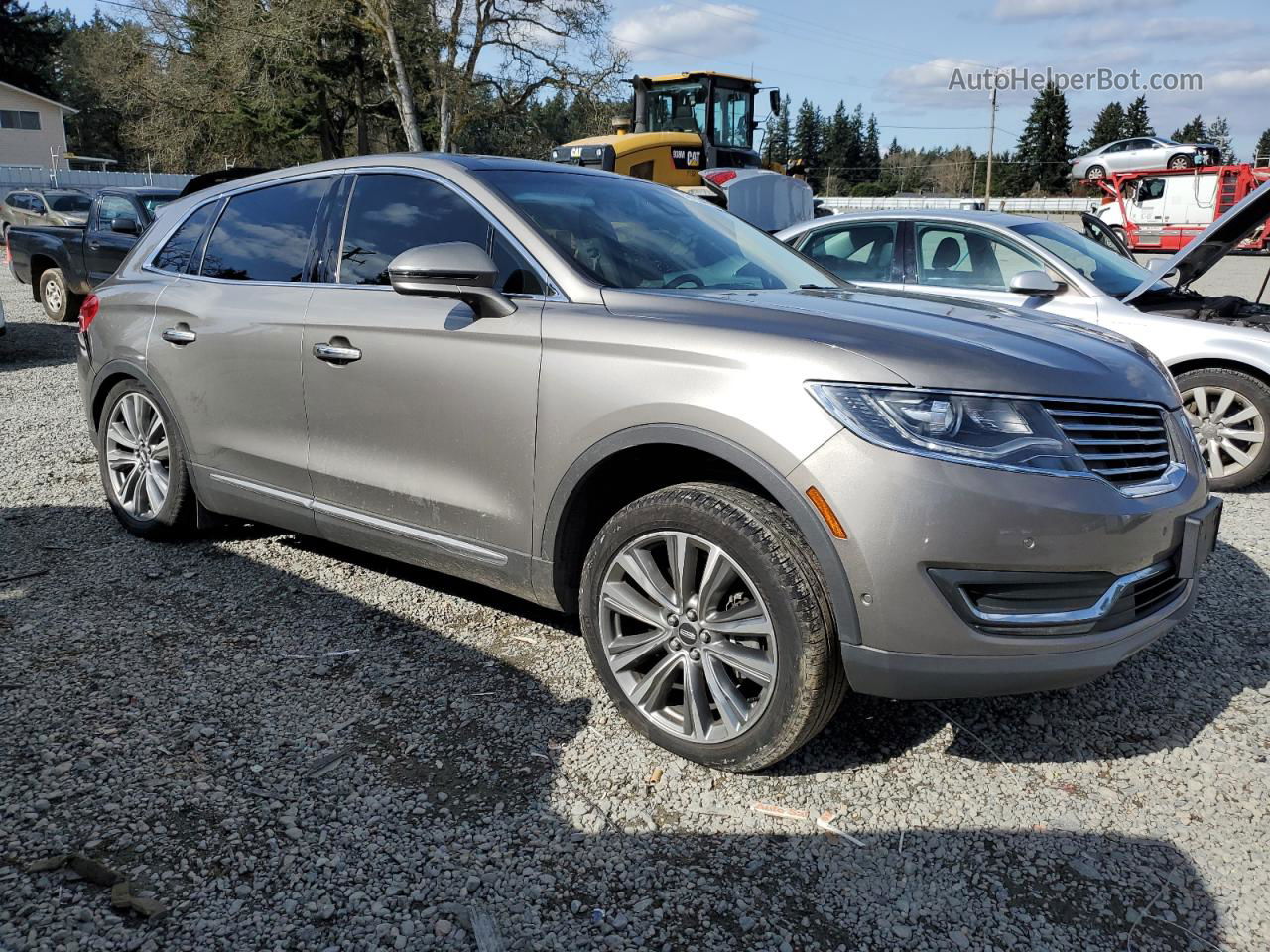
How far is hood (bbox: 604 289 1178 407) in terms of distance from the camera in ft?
8.31

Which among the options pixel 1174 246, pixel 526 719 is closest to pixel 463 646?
pixel 526 719

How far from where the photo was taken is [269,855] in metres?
2.48

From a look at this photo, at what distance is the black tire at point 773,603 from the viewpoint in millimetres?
2561

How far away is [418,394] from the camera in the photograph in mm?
3387

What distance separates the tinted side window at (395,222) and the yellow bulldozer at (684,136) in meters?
10.0

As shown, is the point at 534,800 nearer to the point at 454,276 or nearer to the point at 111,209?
the point at 454,276

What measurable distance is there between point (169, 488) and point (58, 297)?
410 inches

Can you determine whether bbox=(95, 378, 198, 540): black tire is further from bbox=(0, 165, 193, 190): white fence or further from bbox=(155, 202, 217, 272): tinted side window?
bbox=(0, 165, 193, 190): white fence

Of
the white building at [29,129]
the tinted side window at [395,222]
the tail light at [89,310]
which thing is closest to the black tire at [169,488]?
the tail light at [89,310]

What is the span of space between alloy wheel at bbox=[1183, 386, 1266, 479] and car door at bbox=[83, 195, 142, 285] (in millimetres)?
11202

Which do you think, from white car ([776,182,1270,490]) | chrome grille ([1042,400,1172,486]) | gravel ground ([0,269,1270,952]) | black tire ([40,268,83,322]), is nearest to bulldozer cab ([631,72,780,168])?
black tire ([40,268,83,322])

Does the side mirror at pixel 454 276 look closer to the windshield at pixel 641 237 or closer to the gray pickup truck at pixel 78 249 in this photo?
the windshield at pixel 641 237

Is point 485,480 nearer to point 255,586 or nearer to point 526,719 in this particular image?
point 526,719

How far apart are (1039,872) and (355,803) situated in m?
1.76
